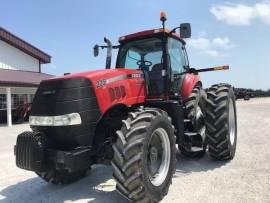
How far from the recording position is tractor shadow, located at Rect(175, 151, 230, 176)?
6484mm

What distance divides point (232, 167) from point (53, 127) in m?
3.57

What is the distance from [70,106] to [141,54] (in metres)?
2.47

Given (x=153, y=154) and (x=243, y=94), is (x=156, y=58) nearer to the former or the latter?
(x=153, y=154)

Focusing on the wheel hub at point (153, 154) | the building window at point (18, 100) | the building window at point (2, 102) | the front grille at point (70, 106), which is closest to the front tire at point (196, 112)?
the wheel hub at point (153, 154)

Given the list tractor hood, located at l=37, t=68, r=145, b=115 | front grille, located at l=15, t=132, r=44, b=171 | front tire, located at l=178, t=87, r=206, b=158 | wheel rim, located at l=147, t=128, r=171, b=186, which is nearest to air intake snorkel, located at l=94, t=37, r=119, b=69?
tractor hood, located at l=37, t=68, r=145, b=115

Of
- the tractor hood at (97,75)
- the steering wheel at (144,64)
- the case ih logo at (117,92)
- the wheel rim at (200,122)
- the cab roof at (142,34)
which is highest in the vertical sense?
the cab roof at (142,34)

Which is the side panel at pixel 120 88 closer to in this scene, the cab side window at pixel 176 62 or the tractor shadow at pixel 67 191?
the cab side window at pixel 176 62

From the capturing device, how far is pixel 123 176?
14.3 ft

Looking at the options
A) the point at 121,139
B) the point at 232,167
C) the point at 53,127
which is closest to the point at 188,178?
the point at 232,167

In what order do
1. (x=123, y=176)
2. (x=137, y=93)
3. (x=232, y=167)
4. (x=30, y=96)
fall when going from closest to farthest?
(x=123, y=176)
(x=137, y=93)
(x=232, y=167)
(x=30, y=96)

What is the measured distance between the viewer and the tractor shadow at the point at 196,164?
21.3ft

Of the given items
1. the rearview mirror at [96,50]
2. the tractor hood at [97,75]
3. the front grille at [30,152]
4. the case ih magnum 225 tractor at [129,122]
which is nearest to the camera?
the case ih magnum 225 tractor at [129,122]

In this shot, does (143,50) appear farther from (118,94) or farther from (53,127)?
(53,127)

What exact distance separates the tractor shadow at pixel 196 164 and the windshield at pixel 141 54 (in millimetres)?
1990
